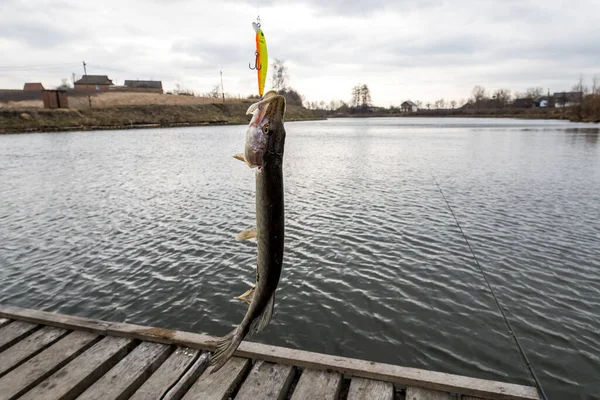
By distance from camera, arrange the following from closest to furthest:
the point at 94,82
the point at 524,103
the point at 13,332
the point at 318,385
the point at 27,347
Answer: the point at 318,385 → the point at 27,347 → the point at 13,332 → the point at 94,82 → the point at 524,103

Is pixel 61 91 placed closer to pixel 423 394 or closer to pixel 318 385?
pixel 318 385

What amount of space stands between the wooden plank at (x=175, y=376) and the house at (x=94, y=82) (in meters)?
173

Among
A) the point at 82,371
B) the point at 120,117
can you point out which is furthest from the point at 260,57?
the point at 120,117

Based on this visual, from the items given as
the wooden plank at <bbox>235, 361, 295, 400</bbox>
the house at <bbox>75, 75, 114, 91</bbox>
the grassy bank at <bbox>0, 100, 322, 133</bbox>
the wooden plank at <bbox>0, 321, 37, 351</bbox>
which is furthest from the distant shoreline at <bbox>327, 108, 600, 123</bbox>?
the house at <bbox>75, 75, 114, 91</bbox>

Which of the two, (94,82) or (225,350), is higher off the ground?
(94,82)

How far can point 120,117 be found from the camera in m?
91.2

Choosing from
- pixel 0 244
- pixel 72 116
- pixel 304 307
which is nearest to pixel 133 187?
pixel 0 244

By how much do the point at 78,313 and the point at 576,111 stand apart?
390 feet

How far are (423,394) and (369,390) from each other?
660 mm

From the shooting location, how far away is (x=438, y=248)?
1247 centimetres

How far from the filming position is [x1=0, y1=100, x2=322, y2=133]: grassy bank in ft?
243

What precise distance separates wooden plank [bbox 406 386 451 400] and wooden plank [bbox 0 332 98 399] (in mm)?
4772

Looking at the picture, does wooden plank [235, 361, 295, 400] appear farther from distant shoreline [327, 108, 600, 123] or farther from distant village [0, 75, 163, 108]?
distant shoreline [327, 108, 600, 123]

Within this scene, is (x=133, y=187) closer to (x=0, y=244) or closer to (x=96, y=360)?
(x=0, y=244)
